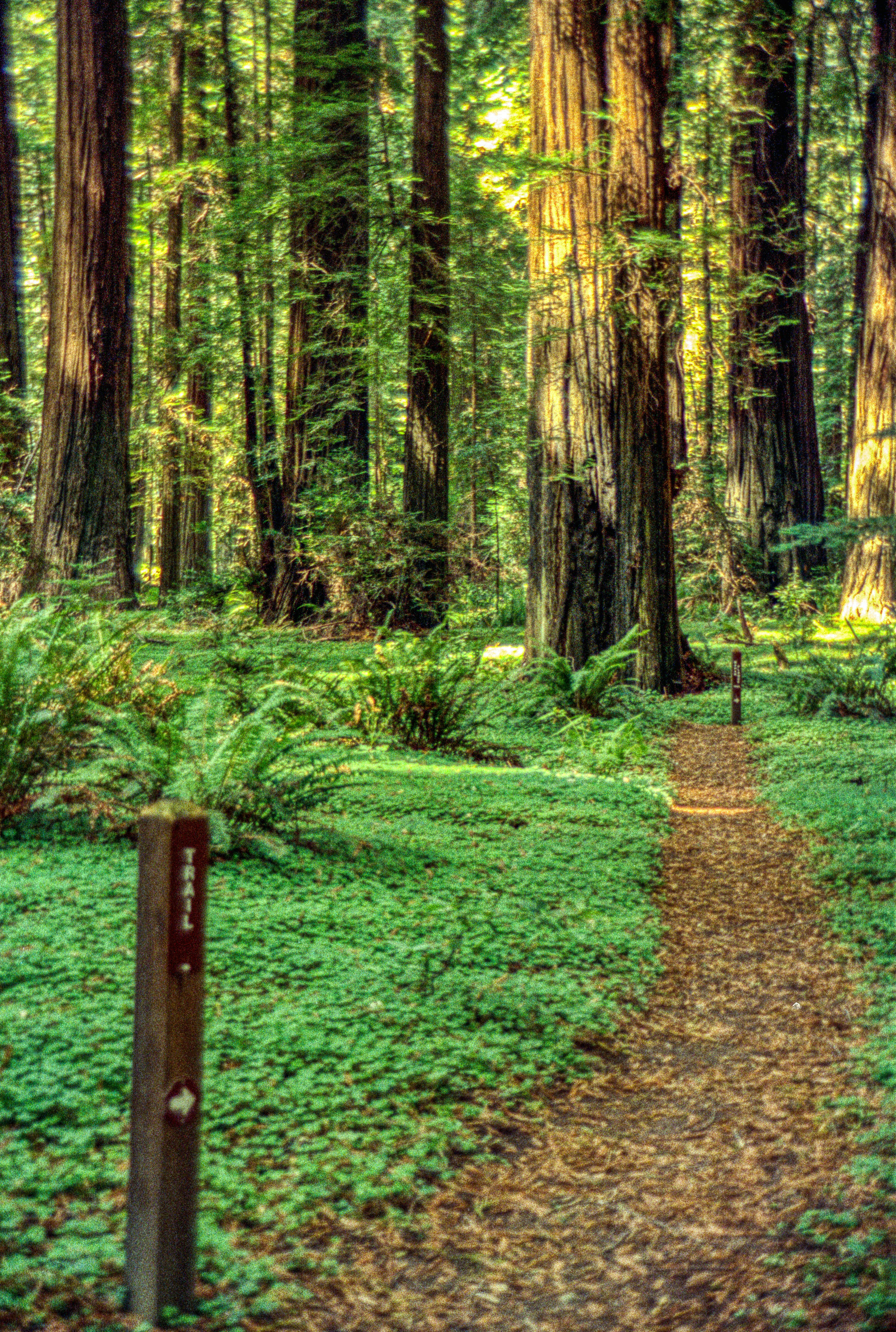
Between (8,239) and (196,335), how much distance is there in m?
3.15

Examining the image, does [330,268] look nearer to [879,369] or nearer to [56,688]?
[879,369]

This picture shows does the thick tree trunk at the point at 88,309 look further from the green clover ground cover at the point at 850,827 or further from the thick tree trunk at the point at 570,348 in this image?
the green clover ground cover at the point at 850,827

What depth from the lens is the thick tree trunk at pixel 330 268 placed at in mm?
14625

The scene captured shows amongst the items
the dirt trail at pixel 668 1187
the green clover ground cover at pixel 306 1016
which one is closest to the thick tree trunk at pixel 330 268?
the green clover ground cover at pixel 306 1016

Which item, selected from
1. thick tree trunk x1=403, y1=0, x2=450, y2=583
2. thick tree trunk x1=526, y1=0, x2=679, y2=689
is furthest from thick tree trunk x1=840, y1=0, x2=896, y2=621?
thick tree trunk x1=403, y1=0, x2=450, y2=583

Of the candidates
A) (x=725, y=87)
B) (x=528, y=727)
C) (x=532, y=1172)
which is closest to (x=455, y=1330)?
(x=532, y=1172)

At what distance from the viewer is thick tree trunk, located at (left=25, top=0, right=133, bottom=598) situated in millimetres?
11172

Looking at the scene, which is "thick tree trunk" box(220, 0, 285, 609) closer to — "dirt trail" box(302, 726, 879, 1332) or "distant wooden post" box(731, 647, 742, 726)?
"distant wooden post" box(731, 647, 742, 726)

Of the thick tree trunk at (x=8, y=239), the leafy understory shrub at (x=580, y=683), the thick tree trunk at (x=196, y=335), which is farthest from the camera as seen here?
the thick tree trunk at (x=196, y=335)

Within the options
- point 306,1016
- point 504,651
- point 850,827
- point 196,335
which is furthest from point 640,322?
point 196,335

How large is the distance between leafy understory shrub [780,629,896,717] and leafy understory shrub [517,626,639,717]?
2005mm

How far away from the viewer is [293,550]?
14.9 meters

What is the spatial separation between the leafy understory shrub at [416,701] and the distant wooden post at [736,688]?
2811 millimetres

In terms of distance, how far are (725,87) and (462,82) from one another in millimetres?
5613
